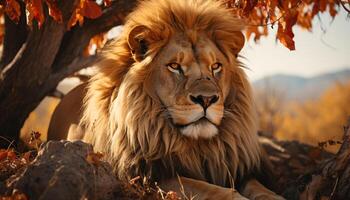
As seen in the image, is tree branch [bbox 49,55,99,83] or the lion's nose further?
tree branch [bbox 49,55,99,83]

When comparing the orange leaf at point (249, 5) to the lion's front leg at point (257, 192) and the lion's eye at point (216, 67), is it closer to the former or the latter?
the lion's eye at point (216, 67)

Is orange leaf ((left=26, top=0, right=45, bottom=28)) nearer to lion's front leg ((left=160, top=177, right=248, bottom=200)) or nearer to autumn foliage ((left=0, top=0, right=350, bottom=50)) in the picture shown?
autumn foliage ((left=0, top=0, right=350, bottom=50))

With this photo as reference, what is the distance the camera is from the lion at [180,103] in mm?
4055

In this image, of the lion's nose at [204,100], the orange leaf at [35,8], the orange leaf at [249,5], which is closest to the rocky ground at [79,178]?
the lion's nose at [204,100]

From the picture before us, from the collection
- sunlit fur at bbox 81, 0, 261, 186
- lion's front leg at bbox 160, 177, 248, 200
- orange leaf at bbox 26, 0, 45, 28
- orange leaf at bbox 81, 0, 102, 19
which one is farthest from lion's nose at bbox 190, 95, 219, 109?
orange leaf at bbox 26, 0, 45, 28

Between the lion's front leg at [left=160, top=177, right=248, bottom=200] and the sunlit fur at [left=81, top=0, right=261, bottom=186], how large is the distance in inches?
4.3

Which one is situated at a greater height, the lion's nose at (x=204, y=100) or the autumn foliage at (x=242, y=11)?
the autumn foliage at (x=242, y=11)

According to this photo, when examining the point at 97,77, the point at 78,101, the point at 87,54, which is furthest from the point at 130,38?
the point at 87,54

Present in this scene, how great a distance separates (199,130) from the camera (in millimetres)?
4008

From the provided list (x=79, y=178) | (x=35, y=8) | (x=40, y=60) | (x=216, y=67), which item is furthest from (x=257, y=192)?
(x=40, y=60)

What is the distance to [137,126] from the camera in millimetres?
4223

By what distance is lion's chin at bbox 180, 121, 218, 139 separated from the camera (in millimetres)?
4004

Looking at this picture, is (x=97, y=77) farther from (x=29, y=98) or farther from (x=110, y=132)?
(x=29, y=98)

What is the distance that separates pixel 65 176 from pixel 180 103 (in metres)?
1.21
